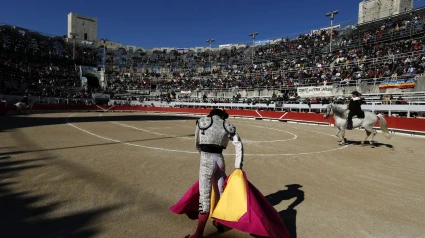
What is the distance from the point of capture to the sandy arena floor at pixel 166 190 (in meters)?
3.80

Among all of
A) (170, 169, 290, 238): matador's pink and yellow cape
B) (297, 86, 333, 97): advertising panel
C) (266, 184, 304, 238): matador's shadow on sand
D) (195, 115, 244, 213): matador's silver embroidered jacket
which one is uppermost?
(297, 86, 333, 97): advertising panel

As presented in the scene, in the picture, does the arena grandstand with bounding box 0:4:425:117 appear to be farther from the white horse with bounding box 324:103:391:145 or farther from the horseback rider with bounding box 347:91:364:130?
the horseback rider with bounding box 347:91:364:130

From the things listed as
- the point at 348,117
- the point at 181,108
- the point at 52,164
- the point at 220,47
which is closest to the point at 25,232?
the point at 52,164

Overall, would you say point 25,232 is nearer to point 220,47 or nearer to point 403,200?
point 403,200

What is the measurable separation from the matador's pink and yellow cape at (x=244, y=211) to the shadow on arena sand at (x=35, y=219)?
1.83 meters

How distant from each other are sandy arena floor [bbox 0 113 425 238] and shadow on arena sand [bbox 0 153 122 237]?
14mm

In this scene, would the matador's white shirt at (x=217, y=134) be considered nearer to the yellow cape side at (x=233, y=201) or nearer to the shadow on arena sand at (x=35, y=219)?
the yellow cape side at (x=233, y=201)

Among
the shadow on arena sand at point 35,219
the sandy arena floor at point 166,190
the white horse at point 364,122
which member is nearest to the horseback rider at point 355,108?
the white horse at point 364,122

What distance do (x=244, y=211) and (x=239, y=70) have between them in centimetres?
4638

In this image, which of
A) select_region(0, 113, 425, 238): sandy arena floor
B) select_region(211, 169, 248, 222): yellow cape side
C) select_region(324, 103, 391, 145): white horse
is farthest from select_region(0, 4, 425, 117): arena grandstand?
select_region(211, 169, 248, 222): yellow cape side

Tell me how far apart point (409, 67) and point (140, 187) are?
26.9m

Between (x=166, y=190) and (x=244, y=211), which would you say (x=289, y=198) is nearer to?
(x=244, y=211)

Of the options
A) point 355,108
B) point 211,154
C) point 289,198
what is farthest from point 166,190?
point 355,108

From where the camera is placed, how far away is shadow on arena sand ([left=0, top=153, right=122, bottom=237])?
11.5ft
